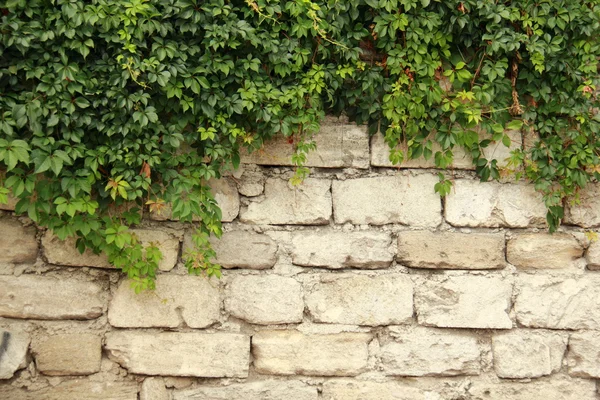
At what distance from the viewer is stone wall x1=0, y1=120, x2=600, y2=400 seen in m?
2.72

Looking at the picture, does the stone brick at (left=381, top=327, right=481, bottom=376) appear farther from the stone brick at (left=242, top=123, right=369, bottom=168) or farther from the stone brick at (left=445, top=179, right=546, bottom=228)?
the stone brick at (left=242, top=123, right=369, bottom=168)

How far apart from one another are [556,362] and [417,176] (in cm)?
102

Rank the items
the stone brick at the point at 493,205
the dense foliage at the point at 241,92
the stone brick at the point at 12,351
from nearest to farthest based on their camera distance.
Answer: the dense foliage at the point at 241,92, the stone brick at the point at 12,351, the stone brick at the point at 493,205

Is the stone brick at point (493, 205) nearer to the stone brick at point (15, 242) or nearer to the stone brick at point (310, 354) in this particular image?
the stone brick at point (310, 354)

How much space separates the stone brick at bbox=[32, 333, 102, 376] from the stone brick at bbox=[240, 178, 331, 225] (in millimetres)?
867

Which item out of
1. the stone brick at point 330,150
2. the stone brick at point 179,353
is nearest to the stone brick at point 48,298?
the stone brick at point 179,353

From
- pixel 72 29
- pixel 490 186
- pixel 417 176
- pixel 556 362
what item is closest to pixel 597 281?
pixel 556 362

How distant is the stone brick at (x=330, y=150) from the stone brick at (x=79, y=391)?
1119 mm

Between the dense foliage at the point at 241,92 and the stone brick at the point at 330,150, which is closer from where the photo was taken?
the dense foliage at the point at 241,92

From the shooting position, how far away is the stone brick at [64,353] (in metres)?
2.72

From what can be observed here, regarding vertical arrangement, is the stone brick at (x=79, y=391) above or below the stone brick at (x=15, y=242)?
below

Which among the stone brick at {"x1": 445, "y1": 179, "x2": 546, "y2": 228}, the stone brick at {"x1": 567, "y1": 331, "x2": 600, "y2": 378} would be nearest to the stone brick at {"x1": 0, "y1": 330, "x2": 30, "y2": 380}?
the stone brick at {"x1": 445, "y1": 179, "x2": 546, "y2": 228}

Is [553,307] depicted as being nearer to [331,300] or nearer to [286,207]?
[331,300]

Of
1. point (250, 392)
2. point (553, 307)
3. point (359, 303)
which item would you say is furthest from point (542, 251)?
point (250, 392)
